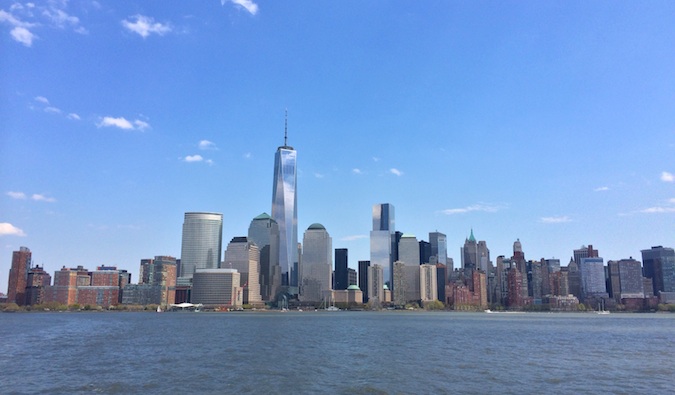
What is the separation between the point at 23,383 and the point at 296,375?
24.7 m

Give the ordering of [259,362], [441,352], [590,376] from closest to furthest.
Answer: [590,376]
[259,362]
[441,352]

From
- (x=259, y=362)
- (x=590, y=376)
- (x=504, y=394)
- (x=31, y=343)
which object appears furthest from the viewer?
(x=31, y=343)

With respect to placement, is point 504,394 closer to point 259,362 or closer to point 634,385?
point 634,385

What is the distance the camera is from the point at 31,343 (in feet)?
286

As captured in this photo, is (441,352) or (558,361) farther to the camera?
(441,352)

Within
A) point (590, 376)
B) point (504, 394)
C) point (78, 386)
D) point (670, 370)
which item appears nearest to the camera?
→ point (504, 394)

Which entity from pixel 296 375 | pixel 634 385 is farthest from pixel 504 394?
pixel 296 375

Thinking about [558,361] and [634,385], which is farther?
[558,361]

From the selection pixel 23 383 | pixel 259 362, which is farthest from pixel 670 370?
pixel 23 383

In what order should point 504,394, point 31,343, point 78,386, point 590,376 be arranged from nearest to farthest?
point 504,394 → point 78,386 → point 590,376 → point 31,343

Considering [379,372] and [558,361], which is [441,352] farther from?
[379,372]

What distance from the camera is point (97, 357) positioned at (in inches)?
2633

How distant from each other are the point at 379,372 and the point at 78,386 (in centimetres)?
2839

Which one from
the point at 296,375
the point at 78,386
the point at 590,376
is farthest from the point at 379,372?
the point at 78,386
